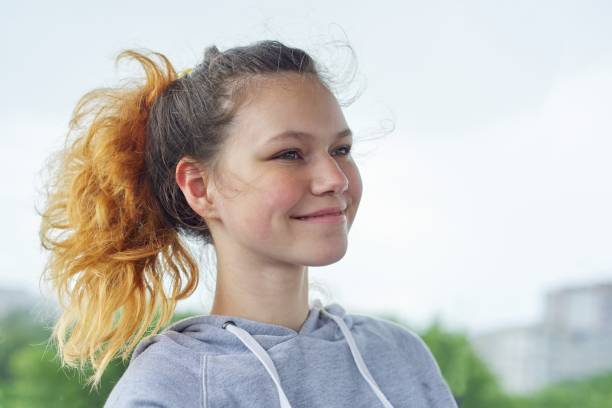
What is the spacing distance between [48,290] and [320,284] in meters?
0.51

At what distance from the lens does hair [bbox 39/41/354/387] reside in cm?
124

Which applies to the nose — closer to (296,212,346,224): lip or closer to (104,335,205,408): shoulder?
(296,212,346,224): lip

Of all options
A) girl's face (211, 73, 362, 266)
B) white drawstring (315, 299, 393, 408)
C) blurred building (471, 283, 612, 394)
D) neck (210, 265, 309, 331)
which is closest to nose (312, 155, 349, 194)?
girl's face (211, 73, 362, 266)

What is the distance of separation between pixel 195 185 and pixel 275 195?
6.6 inches

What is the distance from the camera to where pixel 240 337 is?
3.81 feet

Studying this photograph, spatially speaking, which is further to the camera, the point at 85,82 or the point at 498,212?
the point at 498,212

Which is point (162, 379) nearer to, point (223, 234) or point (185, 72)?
point (223, 234)

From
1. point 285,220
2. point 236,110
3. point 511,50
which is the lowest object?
point 285,220

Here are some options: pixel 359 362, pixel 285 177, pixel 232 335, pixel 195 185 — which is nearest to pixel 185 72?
pixel 195 185

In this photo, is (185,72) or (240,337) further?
(185,72)

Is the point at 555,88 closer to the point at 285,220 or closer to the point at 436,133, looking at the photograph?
the point at 436,133

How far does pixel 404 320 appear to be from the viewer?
2.45 meters

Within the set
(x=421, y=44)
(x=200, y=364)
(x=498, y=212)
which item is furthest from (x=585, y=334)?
(x=200, y=364)

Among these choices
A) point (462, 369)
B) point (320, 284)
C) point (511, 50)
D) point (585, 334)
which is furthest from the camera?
point (585, 334)
